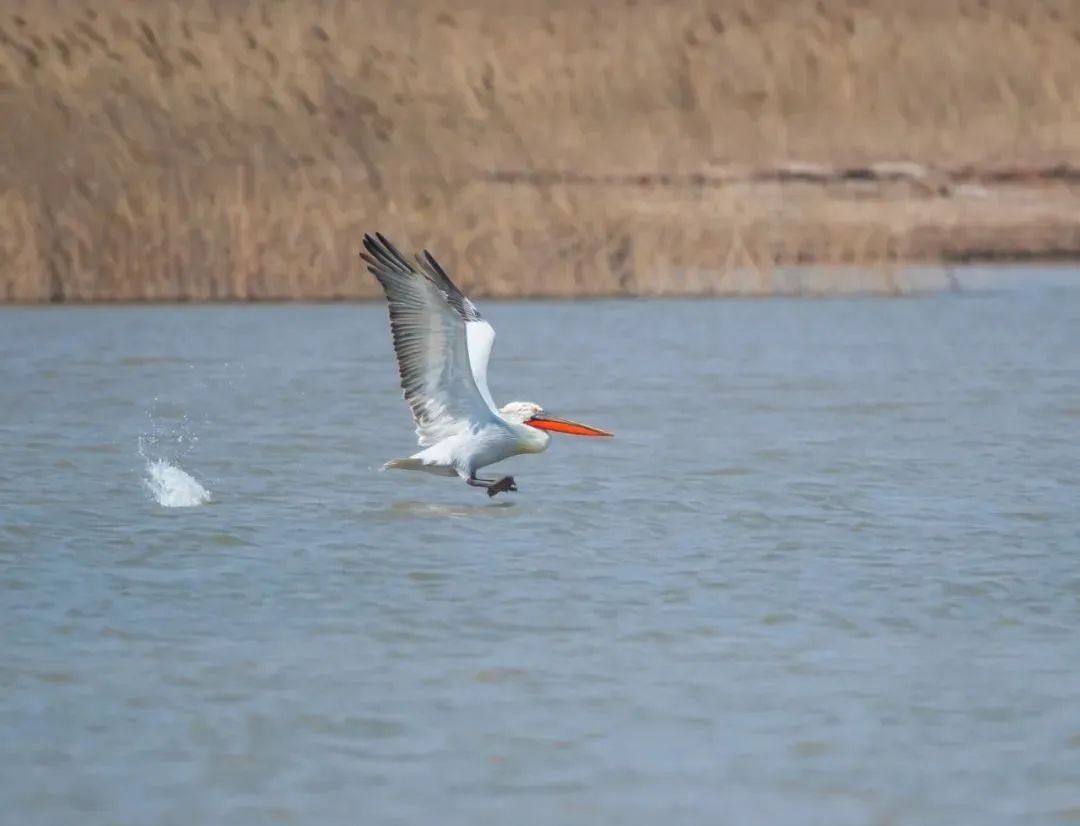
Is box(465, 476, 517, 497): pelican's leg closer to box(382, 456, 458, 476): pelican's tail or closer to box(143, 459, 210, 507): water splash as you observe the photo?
box(382, 456, 458, 476): pelican's tail

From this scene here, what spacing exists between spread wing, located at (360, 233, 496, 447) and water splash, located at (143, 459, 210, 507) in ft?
3.24

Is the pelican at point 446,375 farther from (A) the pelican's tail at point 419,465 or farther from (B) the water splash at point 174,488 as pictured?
(B) the water splash at point 174,488

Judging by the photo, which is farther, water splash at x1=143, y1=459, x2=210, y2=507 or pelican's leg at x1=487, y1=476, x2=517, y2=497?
water splash at x1=143, y1=459, x2=210, y2=507

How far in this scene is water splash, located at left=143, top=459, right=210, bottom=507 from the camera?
8.50 m

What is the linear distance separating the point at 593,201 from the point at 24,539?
1434 centimetres

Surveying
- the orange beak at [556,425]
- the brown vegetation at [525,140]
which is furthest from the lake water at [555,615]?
the brown vegetation at [525,140]

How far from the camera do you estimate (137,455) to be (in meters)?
10.2

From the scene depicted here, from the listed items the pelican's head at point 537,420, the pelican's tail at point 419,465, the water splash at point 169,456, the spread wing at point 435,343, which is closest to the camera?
the spread wing at point 435,343

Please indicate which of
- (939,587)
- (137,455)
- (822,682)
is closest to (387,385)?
(137,455)

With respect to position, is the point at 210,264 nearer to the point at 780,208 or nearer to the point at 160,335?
the point at 160,335

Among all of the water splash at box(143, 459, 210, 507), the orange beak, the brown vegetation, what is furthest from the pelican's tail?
the brown vegetation

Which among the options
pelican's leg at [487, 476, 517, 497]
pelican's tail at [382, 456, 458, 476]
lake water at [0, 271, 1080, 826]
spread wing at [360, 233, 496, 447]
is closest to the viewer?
lake water at [0, 271, 1080, 826]

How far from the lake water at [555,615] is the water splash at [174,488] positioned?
0.02m

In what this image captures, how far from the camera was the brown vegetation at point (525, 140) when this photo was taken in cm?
1795
